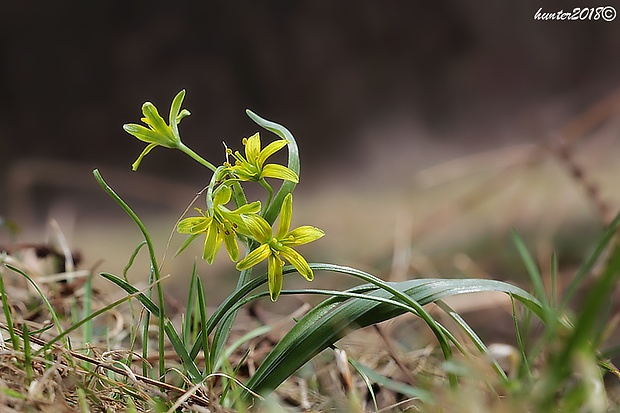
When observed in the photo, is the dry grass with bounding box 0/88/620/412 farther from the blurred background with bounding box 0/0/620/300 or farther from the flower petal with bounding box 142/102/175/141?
the flower petal with bounding box 142/102/175/141

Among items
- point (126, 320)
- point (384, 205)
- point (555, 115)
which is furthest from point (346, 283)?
point (555, 115)

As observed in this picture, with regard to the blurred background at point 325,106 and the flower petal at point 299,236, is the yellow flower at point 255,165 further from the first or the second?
the blurred background at point 325,106

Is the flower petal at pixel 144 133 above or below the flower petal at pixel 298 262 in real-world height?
above

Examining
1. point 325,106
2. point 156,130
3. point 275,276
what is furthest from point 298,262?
point 325,106

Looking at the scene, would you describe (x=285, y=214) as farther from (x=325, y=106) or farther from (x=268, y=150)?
(x=325, y=106)

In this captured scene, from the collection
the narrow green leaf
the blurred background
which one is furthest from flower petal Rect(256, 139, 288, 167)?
the blurred background

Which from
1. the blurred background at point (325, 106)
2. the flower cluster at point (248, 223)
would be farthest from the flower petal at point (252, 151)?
the blurred background at point (325, 106)
